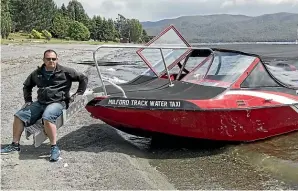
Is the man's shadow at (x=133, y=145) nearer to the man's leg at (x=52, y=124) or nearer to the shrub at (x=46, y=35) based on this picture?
the man's leg at (x=52, y=124)

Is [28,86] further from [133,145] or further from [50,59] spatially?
[133,145]

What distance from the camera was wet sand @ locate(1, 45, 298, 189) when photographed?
536 centimetres

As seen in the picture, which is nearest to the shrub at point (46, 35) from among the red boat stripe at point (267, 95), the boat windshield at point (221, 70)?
the boat windshield at point (221, 70)

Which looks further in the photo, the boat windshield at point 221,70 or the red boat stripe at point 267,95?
the boat windshield at point 221,70

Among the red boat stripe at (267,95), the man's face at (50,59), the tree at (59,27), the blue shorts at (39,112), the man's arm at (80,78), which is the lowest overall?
the blue shorts at (39,112)

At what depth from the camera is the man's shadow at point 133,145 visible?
6840 millimetres

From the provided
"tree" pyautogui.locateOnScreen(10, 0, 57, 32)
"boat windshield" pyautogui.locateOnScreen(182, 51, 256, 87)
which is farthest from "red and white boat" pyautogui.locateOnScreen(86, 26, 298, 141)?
"tree" pyautogui.locateOnScreen(10, 0, 57, 32)

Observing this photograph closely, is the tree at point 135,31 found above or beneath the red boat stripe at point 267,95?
above

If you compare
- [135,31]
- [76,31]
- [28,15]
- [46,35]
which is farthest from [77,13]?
[135,31]

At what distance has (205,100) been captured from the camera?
6602 millimetres

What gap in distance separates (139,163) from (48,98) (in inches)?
70.6

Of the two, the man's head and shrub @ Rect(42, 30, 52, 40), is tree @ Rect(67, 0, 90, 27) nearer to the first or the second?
shrub @ Rect(42, 30, 52, 40)

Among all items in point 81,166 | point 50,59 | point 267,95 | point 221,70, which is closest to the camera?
point 81,166

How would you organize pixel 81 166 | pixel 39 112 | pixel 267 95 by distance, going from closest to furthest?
pixel 81 166 → pixel 39 112 → pixel 267 95
